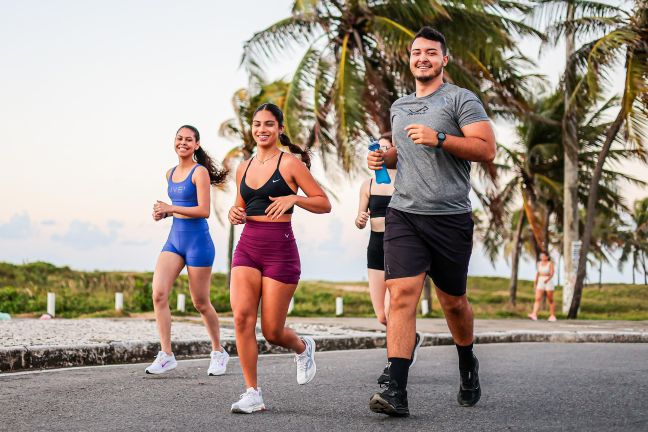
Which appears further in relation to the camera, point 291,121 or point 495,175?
point 495,175

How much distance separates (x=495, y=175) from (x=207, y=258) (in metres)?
15.8

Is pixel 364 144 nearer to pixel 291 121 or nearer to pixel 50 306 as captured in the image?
pixel 291 121

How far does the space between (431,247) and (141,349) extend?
16.7 ft

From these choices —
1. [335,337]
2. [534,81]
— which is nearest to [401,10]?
[534,81]

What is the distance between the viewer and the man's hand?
16.0 feet

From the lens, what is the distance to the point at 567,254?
90.9ft

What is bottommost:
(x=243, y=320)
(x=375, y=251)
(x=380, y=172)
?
(x=243, y=320)

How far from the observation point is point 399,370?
498 centimetres

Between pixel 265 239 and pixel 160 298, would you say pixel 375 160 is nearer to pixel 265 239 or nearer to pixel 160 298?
pixel 265 239

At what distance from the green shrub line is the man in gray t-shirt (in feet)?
43.7

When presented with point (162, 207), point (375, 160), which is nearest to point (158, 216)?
point (162, 207)

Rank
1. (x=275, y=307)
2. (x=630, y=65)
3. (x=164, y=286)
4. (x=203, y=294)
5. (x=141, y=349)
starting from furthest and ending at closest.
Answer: (x=630, y=65)
(x=141, y=349)
(x=203, y=294)
(x=164, y=286)
(x=275, y=307)

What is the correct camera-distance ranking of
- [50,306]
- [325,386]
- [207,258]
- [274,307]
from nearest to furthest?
[274,307], [325,386], [207,258], [50,306]

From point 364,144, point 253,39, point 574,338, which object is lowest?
point 574,338
